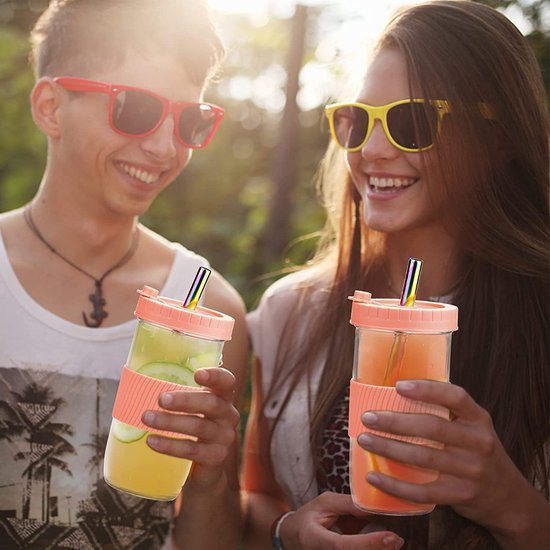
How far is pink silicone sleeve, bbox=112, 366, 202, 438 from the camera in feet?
6.32

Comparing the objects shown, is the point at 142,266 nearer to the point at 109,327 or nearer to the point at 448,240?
the point at 109,327

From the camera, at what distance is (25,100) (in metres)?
6.68

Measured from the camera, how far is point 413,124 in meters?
2.47

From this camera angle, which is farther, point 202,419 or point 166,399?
point 202,419

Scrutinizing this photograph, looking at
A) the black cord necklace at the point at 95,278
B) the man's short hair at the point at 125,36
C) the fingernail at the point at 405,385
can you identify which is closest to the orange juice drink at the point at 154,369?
the fingernail at the point at 405,385

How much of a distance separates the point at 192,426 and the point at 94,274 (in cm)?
105

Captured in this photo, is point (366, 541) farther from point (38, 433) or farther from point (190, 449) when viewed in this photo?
point (38, 433)

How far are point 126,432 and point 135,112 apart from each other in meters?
1.12

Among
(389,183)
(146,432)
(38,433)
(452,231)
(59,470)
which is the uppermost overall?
(389,183)

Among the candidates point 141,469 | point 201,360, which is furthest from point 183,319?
point 141,469

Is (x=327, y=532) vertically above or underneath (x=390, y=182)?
underneath

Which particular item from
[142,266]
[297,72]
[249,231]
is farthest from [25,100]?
[142,266]

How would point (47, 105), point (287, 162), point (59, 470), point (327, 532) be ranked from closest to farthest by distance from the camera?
point (327, 532) → point (59, 470) → point (47, 105) → point (287, 162)

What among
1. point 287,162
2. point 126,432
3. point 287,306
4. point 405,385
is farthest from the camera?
point 287,162
